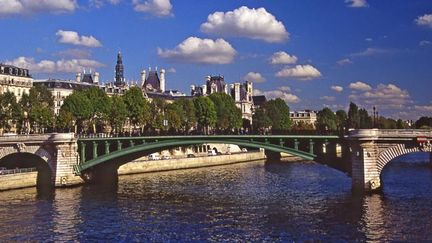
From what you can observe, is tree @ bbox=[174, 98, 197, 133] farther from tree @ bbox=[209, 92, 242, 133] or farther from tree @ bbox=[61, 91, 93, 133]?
tree @ bbox=[61, 91, 93, 133]

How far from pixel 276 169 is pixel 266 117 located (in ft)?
241

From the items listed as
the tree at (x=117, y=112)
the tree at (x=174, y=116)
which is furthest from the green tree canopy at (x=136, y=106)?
the tree at (x=174, y=116)

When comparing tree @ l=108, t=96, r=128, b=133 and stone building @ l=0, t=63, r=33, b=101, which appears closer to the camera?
tree @ l=108, t=96, r=128, b=133

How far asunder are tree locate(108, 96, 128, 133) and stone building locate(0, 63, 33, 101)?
88.5 ft

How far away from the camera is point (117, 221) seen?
165 feet

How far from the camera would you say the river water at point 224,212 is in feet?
145

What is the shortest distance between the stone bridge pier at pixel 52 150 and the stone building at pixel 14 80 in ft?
189

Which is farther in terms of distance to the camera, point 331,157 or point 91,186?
point 91,186

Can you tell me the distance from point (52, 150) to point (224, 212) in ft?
100

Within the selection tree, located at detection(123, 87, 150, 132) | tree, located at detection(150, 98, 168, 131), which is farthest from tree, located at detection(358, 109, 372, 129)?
tree, located at detection(123, 87, 150, 132)

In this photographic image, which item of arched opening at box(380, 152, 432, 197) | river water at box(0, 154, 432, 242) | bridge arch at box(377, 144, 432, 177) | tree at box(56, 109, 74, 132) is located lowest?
river water at box(0, 154, 432, 242)

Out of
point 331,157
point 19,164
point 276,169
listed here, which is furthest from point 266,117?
point 331,157

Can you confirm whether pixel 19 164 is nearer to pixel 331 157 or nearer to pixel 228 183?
pixel 228 183

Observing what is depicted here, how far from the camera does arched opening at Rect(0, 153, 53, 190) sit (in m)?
75.1
